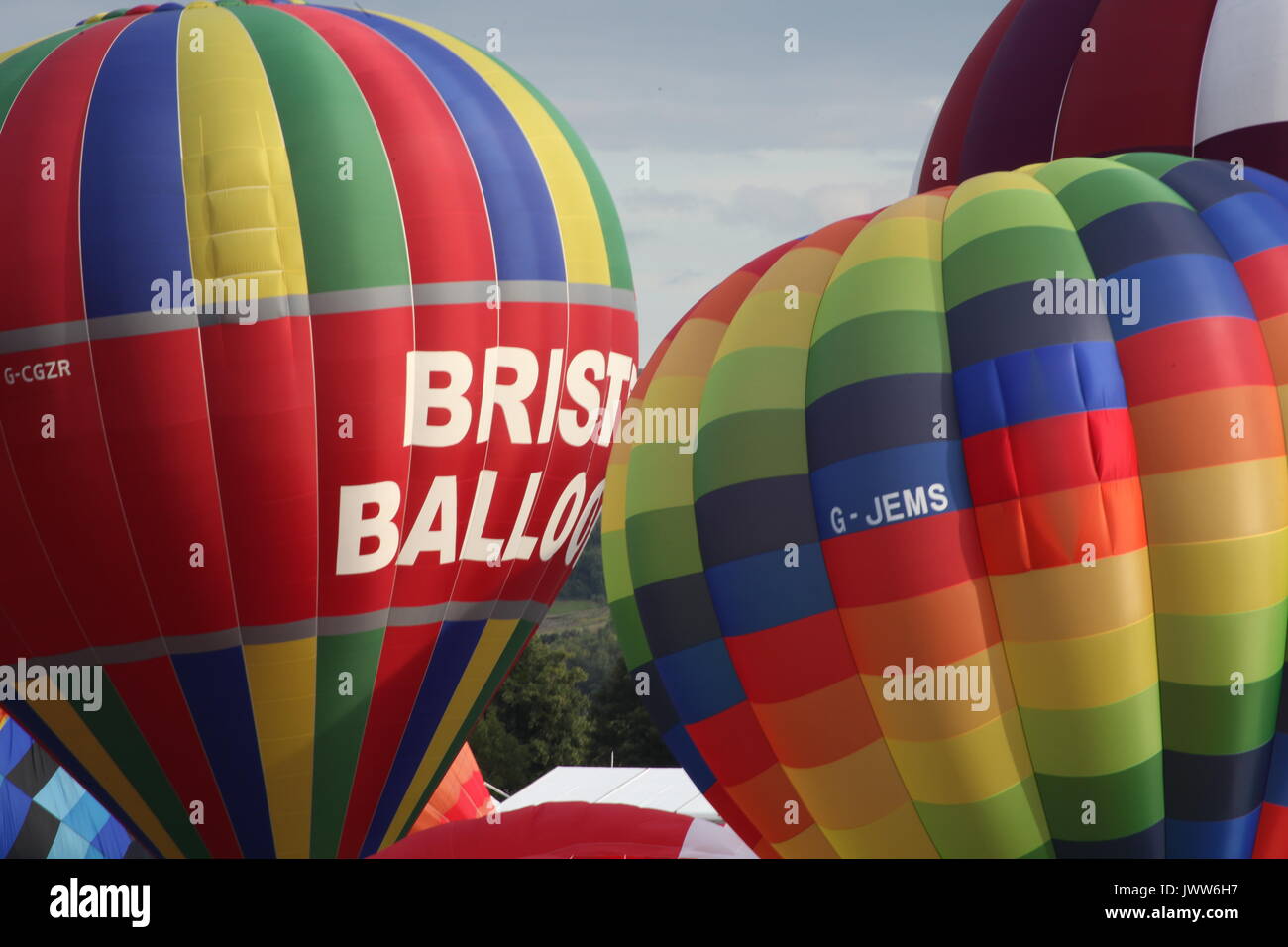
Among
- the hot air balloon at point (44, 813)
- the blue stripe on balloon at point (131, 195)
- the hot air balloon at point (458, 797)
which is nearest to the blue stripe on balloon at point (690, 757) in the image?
the blue stripe on balloon at point (131, 195)

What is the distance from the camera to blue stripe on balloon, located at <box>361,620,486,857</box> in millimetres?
10555

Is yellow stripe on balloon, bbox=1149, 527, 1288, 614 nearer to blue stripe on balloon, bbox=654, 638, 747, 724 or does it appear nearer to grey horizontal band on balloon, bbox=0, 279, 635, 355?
blue stripe on balloon, bbox=654, 638, 747, 724

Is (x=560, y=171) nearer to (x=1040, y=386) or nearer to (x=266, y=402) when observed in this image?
(x=266, y=402)

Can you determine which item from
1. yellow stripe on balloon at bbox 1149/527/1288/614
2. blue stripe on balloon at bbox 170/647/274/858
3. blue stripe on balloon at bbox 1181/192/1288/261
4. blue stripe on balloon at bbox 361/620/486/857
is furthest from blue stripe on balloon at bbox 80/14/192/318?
yellow stripe on balloon at bbox 1149/527/1288/614

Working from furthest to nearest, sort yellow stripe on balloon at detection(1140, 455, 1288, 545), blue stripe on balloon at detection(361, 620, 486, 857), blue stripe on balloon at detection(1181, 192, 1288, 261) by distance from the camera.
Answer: blue stripe on balloon at detection(361, 620, 486, 857) → blue stripe on balloon at detection(1181, 192, 1288, 261) → yellow stripe on balloon at detection(1140, 455, 1288, 545)

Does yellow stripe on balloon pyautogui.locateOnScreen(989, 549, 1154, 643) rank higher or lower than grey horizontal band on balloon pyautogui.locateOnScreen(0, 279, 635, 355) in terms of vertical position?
lower

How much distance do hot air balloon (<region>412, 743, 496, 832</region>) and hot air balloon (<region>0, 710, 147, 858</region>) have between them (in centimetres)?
211

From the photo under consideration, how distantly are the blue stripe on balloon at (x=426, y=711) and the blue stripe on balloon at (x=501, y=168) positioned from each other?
231 cm

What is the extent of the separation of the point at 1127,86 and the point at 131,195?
5.58 metres

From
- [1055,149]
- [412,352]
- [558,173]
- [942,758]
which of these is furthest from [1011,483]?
[558,173]

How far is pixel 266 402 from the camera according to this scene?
9555 millimetres

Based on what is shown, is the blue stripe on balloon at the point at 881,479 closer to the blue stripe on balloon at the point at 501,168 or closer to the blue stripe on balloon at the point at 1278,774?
the blue stripe on balloon at the point at 1278,774

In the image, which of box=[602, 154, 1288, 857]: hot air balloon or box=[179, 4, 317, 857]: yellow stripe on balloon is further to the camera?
box=[179, 4, 317, 857]: yellow stripe on balloon

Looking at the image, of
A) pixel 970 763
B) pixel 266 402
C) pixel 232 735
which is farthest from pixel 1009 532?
pixel 232 735
